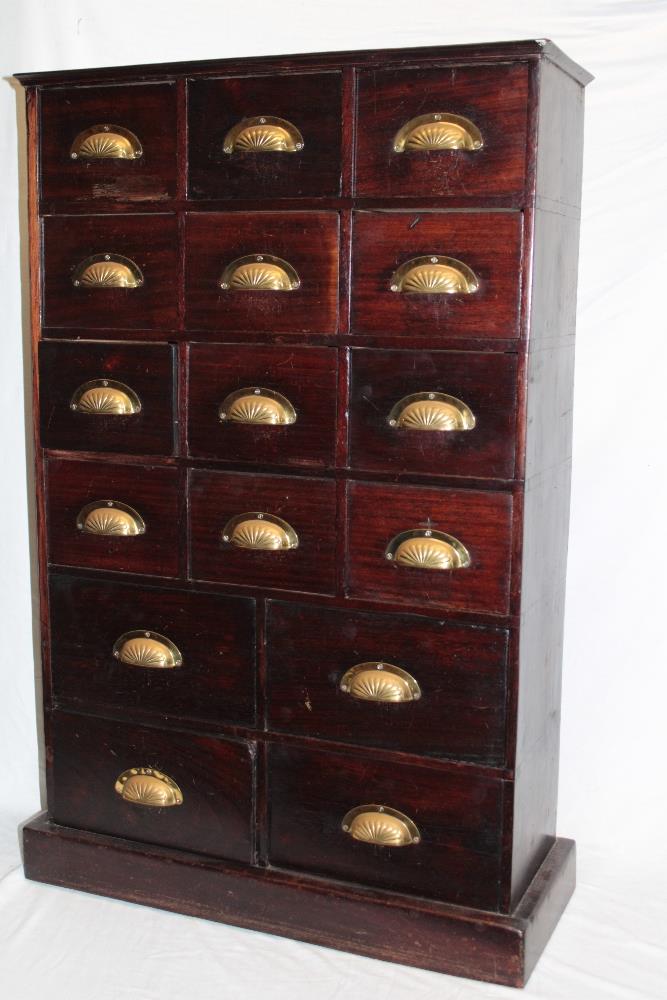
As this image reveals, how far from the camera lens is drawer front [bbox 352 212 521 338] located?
6.97 feet

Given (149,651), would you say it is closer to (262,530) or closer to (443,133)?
(262,530)

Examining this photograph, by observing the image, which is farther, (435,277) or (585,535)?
(585,535)

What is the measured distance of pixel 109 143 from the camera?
236 cm

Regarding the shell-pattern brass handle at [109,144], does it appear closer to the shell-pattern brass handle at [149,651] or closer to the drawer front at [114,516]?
the drawer front at [114,516]

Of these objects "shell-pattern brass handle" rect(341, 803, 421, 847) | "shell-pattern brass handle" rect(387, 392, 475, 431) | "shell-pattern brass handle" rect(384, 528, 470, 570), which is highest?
"shell-pattern brass handle" rect(387, 392, 475, 431)

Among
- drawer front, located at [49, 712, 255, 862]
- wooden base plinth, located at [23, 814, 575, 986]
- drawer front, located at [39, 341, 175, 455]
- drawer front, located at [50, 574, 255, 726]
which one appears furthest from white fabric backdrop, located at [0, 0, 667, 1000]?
drawer front, located at [39, 341, 175, 455]

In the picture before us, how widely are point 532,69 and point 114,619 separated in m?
1.25

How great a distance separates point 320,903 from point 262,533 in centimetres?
69

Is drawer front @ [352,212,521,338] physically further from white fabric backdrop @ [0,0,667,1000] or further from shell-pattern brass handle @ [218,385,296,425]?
white fabric backdrop @ [0,0,667,1000]

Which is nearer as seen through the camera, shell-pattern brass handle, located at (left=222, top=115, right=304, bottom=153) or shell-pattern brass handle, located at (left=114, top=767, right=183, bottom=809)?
shell-pattern brass handle, located at (left=222, top=115, right=304, bottom=153)

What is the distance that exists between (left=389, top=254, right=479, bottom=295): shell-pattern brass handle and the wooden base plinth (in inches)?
42.6

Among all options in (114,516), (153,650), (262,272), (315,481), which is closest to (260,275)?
(262,272)

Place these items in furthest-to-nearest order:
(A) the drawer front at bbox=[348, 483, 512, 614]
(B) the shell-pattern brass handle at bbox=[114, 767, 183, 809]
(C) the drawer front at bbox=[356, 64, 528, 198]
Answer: (B) the shell-pattern brass handle at bbox=[114, 767, 183, 809]
(A) the drawer front at bbox=[348, 483, 512, 614]
(C) the drawer front at bbox=[356, 64, 528, 198]

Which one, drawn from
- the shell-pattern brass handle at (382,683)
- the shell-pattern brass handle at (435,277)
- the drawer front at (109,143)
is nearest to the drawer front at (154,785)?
the shell-pattern brass handle at (382,683)
